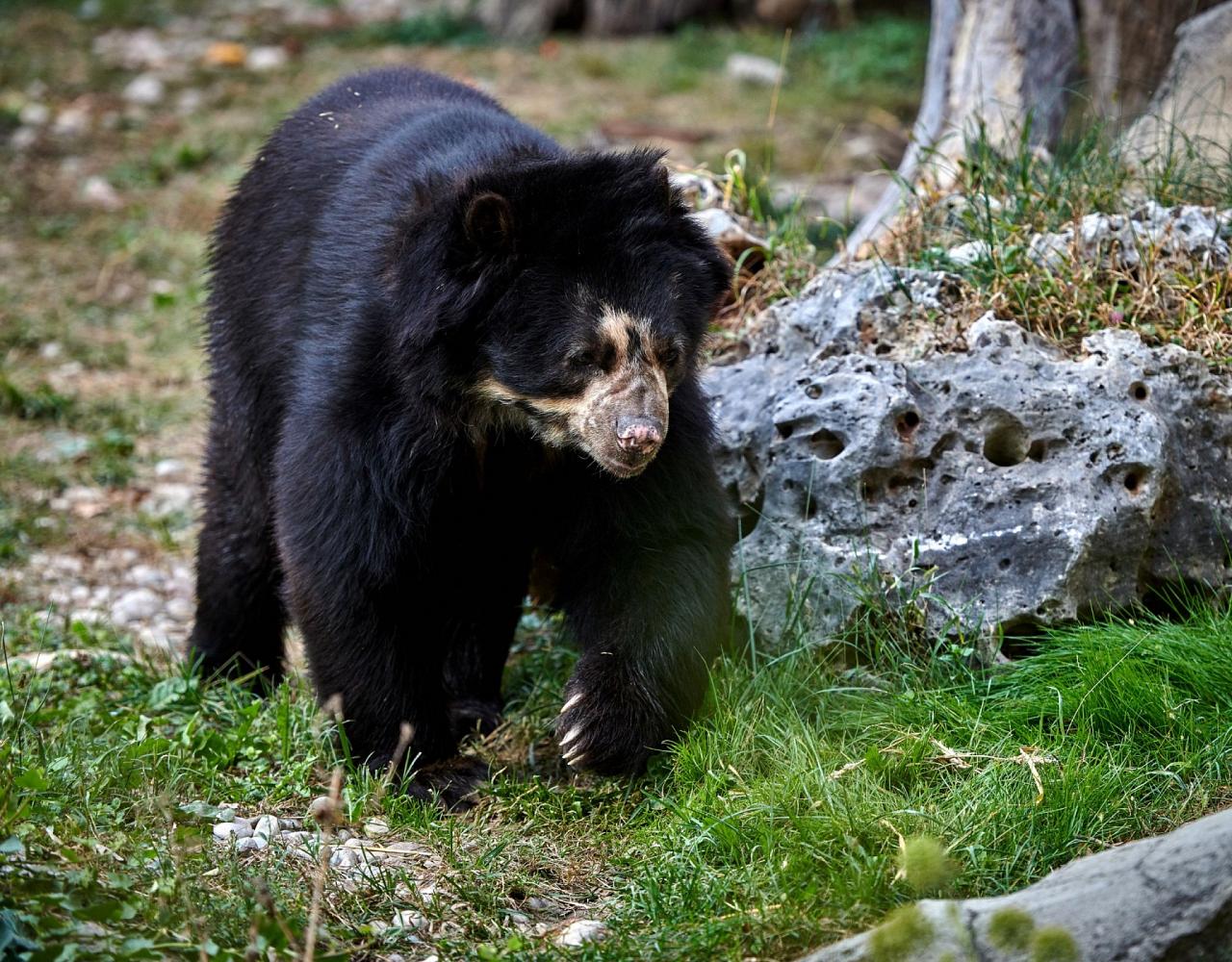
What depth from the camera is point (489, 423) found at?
3.91m

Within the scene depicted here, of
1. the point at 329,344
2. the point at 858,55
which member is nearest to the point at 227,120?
the point at 858,55

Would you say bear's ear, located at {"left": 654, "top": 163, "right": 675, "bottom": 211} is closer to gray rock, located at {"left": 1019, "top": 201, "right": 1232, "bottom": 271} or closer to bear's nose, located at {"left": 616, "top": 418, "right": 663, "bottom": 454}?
bear's nose, located at {"left": 616, "top": 418, "right": 663, "bottom": 454}

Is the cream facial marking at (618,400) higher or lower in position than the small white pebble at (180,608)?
higher

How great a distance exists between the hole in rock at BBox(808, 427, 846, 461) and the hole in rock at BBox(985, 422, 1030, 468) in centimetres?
42

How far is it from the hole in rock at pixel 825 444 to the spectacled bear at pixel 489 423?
0.44 m

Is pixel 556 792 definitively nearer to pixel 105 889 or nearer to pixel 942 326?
pixel 105 889

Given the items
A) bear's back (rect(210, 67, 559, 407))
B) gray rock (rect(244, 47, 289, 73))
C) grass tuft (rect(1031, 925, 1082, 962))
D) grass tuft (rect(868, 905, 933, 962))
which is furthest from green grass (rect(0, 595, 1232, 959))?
gray rock (rect(244, 47, 289, 73))

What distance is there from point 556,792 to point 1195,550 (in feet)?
6.22

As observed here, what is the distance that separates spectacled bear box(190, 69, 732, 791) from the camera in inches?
144

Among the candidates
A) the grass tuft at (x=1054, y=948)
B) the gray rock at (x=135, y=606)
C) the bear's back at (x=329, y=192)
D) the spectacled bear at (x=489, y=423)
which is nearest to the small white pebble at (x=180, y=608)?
the gray rock at (x=135, y=606)

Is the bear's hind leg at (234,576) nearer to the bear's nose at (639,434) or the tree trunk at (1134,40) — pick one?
the bear's nose at (639,434)

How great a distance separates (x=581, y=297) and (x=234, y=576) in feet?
6.38

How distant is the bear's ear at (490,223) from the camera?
11.7 feet

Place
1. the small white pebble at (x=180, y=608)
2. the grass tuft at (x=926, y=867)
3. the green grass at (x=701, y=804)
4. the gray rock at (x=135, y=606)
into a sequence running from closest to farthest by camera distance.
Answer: the grass tuft at (x=926, y=867)
the green grass at (x=701, y=804)
the gray rock at (x=135, y=606)
the small white pebble at (x=180, y=608)
